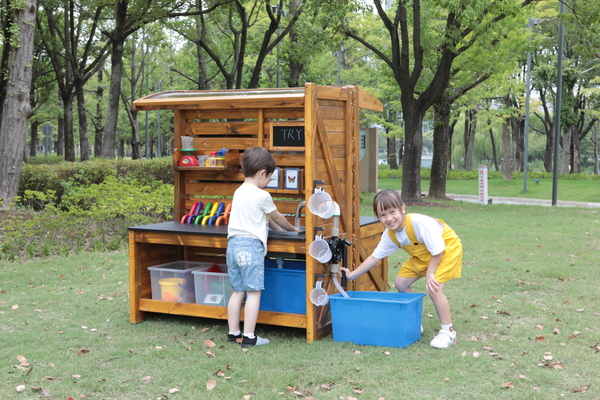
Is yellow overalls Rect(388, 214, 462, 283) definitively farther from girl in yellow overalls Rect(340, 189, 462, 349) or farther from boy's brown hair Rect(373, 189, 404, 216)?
boy's brown hair Rect(373, 189, 404, 216)

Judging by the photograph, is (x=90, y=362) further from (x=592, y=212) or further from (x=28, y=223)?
(x=592, y=212)

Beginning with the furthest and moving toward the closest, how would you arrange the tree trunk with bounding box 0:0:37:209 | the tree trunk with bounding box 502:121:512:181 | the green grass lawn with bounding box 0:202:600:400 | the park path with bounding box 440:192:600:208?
the tree trunk with bounding box 502:121:512:181, the park path with bounding box 440:192:600:208, the tree trunk with bounding box 0:0:37:209, the green grass lawn with bounding box 0:202:600:400

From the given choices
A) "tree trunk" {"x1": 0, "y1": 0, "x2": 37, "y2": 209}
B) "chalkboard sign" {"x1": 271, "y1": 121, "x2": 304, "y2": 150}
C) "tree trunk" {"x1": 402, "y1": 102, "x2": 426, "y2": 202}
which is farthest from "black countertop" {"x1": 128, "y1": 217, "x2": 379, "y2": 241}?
"tree trunk" {"x1": 402, "y1": 102, "x2": 426, "y2": 202}

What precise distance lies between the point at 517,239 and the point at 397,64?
26.4ft

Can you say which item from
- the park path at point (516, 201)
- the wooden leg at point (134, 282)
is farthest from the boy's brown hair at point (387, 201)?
the park path at point (516, 201)

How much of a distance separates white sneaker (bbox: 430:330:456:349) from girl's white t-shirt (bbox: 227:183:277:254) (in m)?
1.58

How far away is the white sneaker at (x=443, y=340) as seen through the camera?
195 inches

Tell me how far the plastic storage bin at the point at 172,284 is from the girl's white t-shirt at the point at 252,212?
1.07 metres

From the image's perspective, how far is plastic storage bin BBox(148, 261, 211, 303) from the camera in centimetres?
603

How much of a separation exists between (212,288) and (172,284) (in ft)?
1.48

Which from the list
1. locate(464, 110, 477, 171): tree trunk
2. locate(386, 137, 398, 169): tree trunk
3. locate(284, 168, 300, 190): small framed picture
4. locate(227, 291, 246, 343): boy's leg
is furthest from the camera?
locate(386, 137, 398, 169): tree trunk

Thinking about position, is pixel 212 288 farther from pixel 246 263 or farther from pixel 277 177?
pixel 277 177

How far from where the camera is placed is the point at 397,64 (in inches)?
707

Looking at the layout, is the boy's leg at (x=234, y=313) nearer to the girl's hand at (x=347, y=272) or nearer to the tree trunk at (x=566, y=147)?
the girl's hand at (x=347, y=272)
